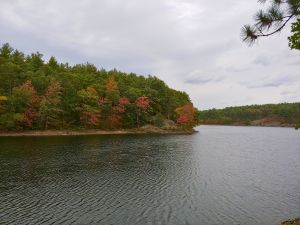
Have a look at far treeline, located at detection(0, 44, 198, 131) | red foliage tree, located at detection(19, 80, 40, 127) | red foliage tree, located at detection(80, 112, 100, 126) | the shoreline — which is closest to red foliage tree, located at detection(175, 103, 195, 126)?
far treeline, located at detection(0, 44, 198, 131)

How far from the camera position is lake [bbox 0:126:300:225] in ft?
85.2

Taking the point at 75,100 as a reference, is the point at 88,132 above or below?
below

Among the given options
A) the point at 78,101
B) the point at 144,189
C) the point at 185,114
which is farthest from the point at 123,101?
the point at 144,189

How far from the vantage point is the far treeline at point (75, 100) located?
99.8 m

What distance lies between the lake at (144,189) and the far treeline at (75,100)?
44.3 metres

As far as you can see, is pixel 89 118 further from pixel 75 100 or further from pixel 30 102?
pixel 30 102

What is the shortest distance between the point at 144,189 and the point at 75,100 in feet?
280

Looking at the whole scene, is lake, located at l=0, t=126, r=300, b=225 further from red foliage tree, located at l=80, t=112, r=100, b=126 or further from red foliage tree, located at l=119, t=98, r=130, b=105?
red foliage tree, located at l=119, t=98, r=130, b=105

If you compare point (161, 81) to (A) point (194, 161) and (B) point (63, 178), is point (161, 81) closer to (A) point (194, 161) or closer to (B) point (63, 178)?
(A) point (194, 161)

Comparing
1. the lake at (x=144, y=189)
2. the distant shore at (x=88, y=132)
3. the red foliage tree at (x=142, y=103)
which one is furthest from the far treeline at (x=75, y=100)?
the lake at (x=144, y=189)

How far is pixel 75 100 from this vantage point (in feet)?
375

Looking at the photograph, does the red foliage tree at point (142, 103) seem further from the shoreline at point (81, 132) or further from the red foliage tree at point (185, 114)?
the red foliage tree at point (185, 114)

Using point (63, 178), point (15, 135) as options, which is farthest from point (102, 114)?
point (63, 178)

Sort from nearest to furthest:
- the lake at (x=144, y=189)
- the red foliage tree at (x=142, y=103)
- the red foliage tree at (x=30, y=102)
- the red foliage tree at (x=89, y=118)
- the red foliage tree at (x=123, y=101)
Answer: the lake at (x=144, y=189)
the red foliage tree at (x=30, y=102)
the red foliage tree at (x=89, y=118)
the red foliage tree at (x=123, y=101)
the red foliage tree at (x=142, y=103)
